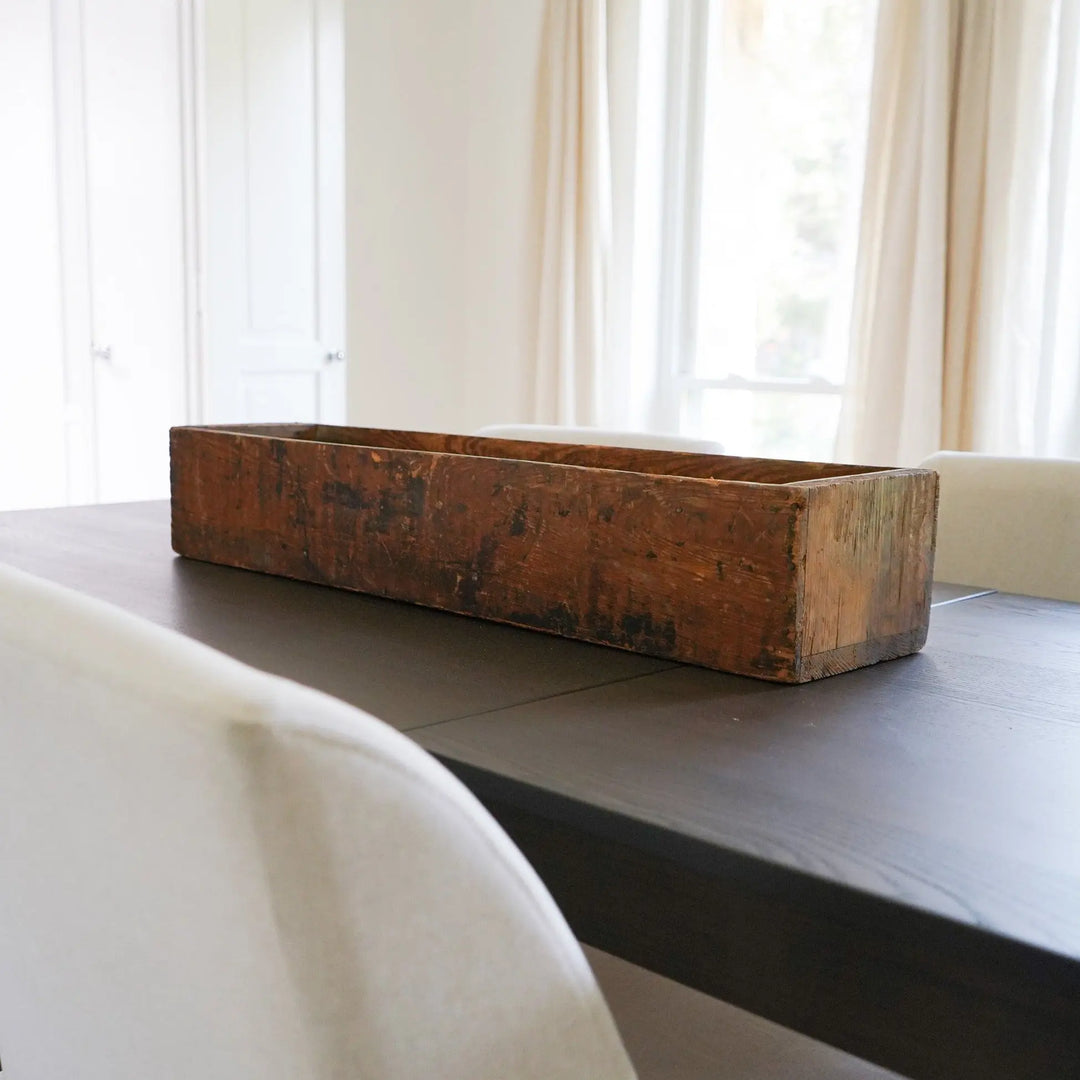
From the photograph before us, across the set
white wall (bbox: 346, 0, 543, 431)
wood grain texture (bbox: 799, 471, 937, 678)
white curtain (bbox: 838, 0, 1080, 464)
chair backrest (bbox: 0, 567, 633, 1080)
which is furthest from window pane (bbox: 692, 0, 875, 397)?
chair backrest (bbox: 0, 567, 633, 1080)

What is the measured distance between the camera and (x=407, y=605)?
4.05ft

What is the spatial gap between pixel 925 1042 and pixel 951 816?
0.13 meters

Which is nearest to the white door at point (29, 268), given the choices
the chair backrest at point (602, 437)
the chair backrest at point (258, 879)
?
the chair backrest at point (602, 437)

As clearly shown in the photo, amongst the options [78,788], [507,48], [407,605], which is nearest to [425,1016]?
[78,788]

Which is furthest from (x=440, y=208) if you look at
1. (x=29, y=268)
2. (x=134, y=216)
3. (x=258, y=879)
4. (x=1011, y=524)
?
(x=258, y=879)

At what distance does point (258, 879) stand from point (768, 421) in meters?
3.46

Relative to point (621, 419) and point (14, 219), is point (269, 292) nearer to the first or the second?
point (14, 219)

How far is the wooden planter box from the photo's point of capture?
→ 97 cm

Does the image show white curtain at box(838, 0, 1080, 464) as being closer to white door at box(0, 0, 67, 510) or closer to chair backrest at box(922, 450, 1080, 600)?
chair backrest at box(922, 450, 1080, 600)

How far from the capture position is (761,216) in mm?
3711

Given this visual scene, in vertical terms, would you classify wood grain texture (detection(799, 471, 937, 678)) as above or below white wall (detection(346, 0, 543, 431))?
below

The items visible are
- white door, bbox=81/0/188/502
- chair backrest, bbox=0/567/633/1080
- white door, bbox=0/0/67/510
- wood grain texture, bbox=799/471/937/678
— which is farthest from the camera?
white door, bbox=81/0/188/502

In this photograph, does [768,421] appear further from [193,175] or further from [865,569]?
[865,569]

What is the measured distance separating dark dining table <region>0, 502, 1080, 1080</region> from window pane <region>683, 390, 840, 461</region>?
8.29 feet
